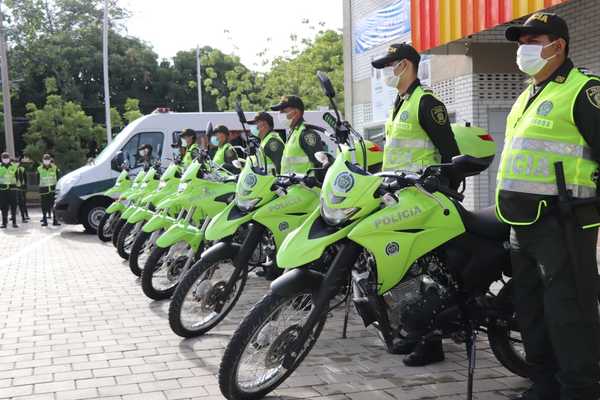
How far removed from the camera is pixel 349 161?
3965 millimetres

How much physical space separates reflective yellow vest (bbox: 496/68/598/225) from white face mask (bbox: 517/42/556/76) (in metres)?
0.10

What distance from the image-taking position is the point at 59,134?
30547mm

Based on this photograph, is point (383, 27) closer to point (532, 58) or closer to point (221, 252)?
point (221, 252)

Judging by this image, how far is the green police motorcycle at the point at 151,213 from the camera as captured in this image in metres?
7.41

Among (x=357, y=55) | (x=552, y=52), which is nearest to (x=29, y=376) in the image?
(x=552, y=52)

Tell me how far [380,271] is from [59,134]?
2916 cm

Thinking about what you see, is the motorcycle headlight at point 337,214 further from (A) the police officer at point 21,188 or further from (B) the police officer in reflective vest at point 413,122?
(A) the police officer at point 21,188

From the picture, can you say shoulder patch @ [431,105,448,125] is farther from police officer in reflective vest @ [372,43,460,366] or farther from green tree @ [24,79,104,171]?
green tree @ [24,79,104,171]

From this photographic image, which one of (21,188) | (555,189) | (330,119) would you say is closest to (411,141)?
(330,119)

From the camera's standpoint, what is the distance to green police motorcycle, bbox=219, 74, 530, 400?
3.75 metres

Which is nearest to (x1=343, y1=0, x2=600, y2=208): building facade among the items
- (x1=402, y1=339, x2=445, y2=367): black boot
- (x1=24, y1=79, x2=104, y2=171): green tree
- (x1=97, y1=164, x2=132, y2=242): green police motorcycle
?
(x1=97, y1=164, x2=132, y2=242): green police motorcycle

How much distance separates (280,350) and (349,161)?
1129 millimetres

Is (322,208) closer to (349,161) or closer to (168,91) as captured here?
(349,161)

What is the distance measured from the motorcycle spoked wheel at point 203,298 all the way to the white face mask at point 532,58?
269cm
